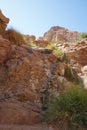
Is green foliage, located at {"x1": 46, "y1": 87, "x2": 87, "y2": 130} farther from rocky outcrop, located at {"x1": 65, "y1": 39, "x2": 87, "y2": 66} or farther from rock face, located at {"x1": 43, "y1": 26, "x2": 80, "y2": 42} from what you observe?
rock face, located at {"x1": 43, "y1": 26, "x2": 80, "y2": 42}

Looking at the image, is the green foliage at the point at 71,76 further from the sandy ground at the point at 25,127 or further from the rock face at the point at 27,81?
the sandy ground at the point at 25,127

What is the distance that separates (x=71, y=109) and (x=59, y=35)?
20.1 meters

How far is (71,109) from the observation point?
23.7 ft

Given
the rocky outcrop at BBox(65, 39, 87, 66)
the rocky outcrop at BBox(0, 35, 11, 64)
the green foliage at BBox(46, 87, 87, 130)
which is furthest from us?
the rocky outcrop at BBox(65, 39, 87, 66)

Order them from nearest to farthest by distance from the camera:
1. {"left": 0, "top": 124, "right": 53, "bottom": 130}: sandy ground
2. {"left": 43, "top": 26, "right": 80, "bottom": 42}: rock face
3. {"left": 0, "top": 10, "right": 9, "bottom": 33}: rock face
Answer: {"left": 0, "top": 124, "right": 53, "bottom": 130}: sandy ground < {"left": 0, "top": 10, "right": 9, "bottom": 33}: rock face < {"left": 43, "top": 26, "right": 80, "bottom": 42}: rock face

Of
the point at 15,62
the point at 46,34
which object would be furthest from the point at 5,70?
the point at 46,34

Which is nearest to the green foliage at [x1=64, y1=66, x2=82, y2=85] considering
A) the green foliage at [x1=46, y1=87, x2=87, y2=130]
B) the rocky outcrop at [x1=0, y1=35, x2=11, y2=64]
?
the green foliage at [x1=46, y1=87, x2=87, y2=130]

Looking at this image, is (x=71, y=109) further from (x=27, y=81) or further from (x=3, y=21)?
(x=3, y=21)

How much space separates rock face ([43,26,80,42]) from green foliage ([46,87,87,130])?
1773 centimetres

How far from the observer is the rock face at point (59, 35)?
2595cm

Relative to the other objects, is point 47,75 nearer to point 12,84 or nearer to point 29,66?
point 29,66

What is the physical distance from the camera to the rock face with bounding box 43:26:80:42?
85.1 ft

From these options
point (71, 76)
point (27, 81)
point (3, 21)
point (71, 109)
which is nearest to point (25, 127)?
point (71, 109)

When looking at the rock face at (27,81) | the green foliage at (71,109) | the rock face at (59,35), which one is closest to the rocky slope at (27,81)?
the rock face at (27,81)
